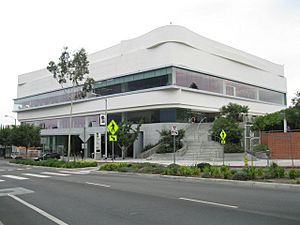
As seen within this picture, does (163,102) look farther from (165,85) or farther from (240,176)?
(240,176)

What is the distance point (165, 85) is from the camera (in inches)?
1793

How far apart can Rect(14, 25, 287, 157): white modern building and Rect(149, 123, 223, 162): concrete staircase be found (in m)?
3.19

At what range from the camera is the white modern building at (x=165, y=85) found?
4600 cm

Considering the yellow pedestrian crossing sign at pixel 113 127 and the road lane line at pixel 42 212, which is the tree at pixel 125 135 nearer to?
the yellow pedestrian crossing sign at pixel 113 127

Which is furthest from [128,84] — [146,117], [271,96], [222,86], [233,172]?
[233,172]

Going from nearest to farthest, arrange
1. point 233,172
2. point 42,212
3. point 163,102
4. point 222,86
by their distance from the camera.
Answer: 1. point 42,212
2. point 233,172
3. point 163,102
4. point 222,86

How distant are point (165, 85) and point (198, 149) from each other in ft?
38.1

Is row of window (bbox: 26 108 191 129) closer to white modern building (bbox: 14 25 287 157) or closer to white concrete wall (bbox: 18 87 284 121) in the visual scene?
white modern building (bbox: 14 25 287 157)

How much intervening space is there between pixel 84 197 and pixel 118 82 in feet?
138

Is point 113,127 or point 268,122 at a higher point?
point 268,122

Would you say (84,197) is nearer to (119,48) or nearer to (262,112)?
(119,48)

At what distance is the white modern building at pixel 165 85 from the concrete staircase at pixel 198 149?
3190mm

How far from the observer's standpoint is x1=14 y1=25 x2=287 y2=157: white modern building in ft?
151

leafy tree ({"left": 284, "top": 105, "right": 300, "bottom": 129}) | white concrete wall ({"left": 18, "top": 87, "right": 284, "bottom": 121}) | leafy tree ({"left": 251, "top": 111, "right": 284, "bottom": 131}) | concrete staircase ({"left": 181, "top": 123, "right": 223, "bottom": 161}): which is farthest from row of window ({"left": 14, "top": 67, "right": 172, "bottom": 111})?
leafy tree ({"left": 284, "top": 105, "right": 300, "bottom": 129})
